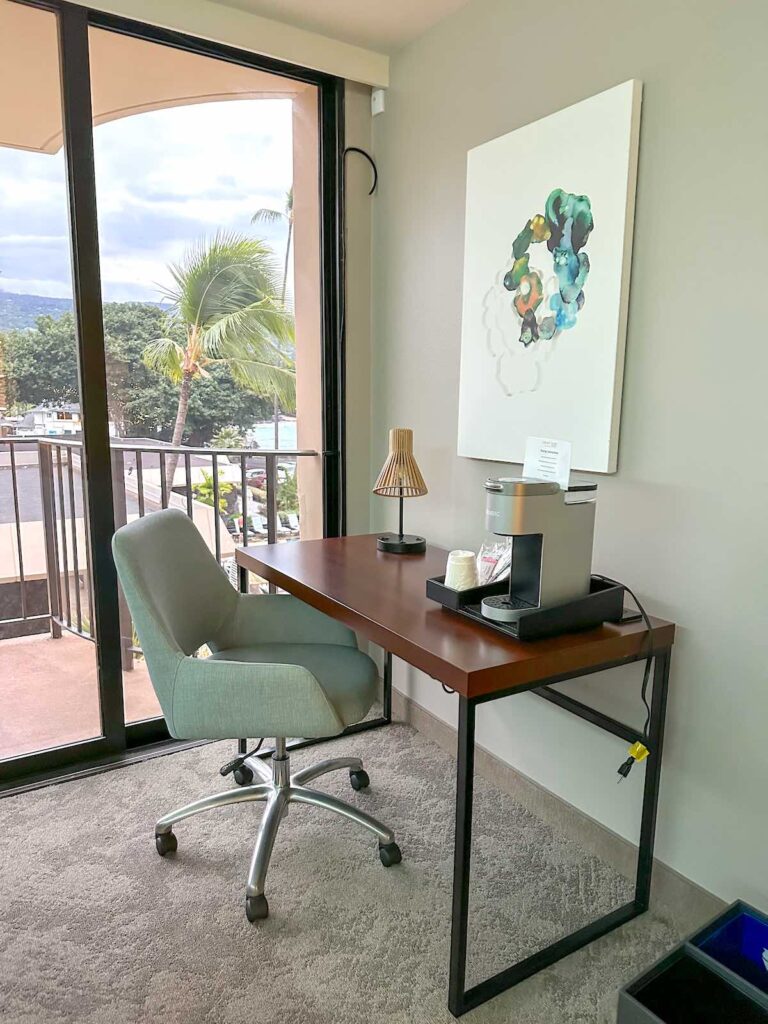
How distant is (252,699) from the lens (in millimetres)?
1670

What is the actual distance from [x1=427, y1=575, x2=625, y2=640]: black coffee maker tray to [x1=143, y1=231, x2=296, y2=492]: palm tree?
129 cm

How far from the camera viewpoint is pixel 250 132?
252 centimetres

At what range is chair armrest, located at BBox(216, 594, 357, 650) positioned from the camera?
7.16 feet

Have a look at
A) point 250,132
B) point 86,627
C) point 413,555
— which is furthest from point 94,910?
point 250,132

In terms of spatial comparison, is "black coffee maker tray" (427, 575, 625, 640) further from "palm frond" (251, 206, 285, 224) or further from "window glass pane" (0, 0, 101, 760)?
"palm frond" (251, 206, 285, 224)

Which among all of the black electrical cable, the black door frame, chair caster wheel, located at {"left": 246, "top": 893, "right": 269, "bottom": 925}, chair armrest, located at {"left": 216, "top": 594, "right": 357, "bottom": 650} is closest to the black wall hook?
the black door frame

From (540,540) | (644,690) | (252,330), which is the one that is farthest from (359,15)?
(644,690)

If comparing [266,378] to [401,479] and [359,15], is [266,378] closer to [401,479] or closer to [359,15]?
[401,479]

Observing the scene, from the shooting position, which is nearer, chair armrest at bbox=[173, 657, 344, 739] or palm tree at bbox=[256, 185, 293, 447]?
chair armrest at bbox=[173, 657, 344, 739]

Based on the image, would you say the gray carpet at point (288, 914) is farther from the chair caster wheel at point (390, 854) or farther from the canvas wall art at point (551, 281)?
the canvas wall art at point (551, 281)

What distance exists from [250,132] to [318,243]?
1.45ft

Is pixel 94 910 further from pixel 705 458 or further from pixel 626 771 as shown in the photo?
pixel 705 458

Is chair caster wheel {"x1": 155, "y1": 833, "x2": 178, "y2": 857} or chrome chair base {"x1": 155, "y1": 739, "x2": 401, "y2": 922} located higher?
chrome chair base {"x1": 155, "y1": 739, "x2": 401, "y2": 922}

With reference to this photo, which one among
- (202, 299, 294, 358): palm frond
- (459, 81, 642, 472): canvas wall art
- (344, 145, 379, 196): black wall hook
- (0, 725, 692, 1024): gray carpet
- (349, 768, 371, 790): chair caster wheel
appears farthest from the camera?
(344, 145, 379, 196): black wall hook
